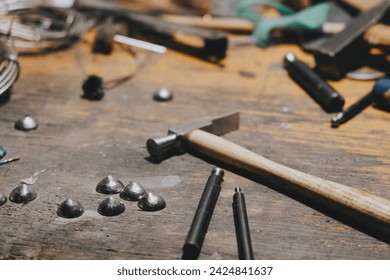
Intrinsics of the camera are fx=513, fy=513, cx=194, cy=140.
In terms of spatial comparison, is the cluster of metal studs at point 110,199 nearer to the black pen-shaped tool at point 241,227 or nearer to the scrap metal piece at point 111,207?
the scrap metal piece at point 111,207

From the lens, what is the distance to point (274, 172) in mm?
1044

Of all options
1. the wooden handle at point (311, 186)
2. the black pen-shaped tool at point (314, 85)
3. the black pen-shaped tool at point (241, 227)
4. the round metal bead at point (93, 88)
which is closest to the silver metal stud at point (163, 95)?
the round metal bead at point (93, 88)

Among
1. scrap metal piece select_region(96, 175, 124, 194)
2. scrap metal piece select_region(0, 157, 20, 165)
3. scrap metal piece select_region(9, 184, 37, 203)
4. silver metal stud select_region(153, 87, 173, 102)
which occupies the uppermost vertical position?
silver metal stud select_region(153, 87, 173, 102)

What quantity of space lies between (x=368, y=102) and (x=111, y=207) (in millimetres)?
785

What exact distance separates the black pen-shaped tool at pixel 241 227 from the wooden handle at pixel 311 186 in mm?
87

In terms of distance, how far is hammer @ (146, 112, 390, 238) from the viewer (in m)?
0.91

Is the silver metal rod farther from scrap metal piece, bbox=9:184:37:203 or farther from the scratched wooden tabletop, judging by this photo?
scrap metal piece, bbox=9:184:37:203

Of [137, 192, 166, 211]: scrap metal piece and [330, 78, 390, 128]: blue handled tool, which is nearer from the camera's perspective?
[137, 192, 166, 211]: scrap metal piece

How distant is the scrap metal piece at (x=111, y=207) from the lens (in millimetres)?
986

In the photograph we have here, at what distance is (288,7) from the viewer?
2.08 m

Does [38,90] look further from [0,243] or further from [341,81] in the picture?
[341,81]

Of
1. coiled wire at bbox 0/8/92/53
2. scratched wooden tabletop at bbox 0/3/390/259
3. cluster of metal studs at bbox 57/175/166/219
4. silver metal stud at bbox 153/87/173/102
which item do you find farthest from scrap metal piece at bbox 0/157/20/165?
coiled wire at bbox 0/8/92/53

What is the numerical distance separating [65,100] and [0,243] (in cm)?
63

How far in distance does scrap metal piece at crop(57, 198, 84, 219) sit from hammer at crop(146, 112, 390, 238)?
0.23m
